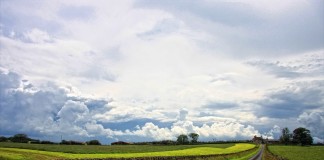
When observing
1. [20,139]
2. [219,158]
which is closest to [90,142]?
[20,139]

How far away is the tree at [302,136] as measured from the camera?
189750 mm

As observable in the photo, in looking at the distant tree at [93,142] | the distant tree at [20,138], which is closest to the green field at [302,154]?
the distant tree at [93,142]

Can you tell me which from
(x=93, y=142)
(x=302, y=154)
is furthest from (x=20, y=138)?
(x=302, y=154)

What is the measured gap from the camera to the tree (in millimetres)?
189750

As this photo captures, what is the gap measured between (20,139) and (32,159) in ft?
434

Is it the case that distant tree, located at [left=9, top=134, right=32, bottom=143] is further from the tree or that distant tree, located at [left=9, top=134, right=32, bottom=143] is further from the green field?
the tree

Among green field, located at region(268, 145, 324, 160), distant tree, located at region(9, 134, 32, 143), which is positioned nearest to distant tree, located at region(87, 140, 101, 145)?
distant tree, located at region(9, 134, 32, 143)

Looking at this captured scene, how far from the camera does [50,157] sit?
4816 centimetres

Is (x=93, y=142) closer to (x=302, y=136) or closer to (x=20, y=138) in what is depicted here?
(x=20, y=138)

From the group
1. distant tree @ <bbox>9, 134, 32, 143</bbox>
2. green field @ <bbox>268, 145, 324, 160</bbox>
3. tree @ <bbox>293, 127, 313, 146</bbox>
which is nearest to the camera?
green field @ <bbox>268, 145, 324, 160</bbox>

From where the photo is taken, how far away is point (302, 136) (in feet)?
633

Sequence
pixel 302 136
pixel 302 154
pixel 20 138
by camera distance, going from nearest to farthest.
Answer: pixel 302 154 < pixel 20 138 < pixel 302 136

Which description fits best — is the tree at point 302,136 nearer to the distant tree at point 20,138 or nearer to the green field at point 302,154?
the green field at point 302,154

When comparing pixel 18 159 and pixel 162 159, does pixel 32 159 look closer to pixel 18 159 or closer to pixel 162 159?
pixel 18 159
